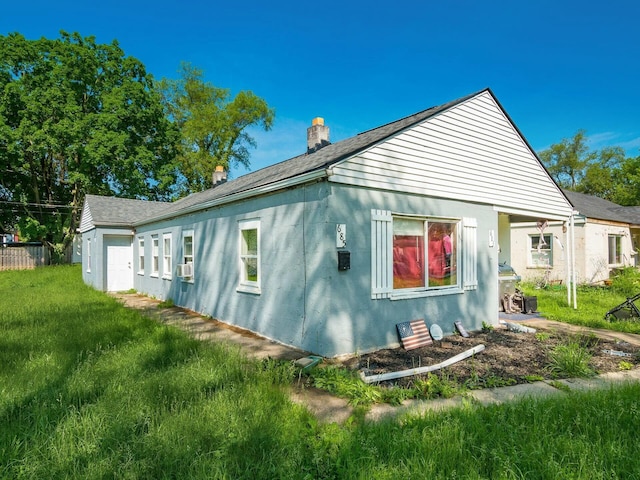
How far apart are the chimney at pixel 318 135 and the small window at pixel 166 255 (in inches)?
227

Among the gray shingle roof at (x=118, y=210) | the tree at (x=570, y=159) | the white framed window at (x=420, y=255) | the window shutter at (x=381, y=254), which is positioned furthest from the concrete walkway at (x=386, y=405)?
the tree at (x=570, y=159)

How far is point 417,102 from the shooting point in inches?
705

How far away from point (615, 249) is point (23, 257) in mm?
35620

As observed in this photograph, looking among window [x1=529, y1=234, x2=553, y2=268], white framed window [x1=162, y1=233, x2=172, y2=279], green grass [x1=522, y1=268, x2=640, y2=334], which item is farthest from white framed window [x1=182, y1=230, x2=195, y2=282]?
window [x1=529, y1=234, x2=553, y2=268]

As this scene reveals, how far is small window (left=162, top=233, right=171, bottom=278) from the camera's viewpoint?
39.2 feet

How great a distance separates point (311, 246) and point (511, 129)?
6.26 metres

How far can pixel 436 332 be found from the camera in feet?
22.3

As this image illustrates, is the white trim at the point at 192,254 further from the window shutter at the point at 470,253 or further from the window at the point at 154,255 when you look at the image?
the window shutter at the point at 470,253

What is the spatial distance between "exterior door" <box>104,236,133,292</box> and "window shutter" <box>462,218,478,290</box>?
13629mm

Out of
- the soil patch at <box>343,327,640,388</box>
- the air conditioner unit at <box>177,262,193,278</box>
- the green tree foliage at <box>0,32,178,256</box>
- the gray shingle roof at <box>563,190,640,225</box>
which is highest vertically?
the green tree foliage at <box>0,32,178,256</box>

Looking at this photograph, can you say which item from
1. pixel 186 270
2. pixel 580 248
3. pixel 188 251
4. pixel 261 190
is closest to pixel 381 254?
pixel 261 190

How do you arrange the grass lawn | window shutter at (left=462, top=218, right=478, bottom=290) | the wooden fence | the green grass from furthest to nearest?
the wooden fence, the green grass, window shutter at (left=462, top=218, right=478, bottom=290), the grass lawn

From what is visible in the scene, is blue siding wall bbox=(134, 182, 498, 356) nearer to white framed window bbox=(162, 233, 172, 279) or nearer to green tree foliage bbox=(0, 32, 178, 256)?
white framed window bbox=(162, 233, 172, 279)

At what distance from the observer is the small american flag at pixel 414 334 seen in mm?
6192
